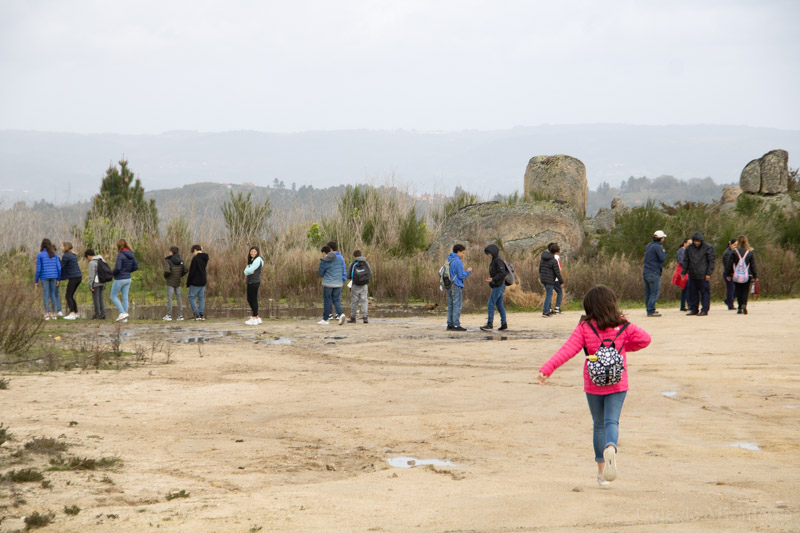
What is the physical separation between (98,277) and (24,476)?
525 inches

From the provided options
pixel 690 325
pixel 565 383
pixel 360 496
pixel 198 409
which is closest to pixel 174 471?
pixel 360 496

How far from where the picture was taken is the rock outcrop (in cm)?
3669

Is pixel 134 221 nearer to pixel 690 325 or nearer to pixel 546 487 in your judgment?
pixel 690 325

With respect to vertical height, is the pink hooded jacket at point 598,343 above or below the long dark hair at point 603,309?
below

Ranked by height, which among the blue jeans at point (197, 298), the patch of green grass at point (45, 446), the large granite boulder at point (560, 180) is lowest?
the patch of green grass at point (45, 446)

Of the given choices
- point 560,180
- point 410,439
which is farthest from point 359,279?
point 560,180

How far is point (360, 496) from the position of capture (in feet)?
20.0

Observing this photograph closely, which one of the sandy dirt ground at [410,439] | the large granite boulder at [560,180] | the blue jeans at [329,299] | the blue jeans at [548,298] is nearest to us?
the sandy dirt ground at [410,439]

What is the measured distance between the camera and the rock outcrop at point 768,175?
36688 mm

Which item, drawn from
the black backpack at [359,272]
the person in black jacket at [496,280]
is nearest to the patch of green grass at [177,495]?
the person in black jacket at [496,280]

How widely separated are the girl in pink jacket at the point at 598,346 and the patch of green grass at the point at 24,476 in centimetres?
363

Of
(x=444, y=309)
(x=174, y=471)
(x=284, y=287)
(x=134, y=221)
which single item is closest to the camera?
(x=174, y=471)

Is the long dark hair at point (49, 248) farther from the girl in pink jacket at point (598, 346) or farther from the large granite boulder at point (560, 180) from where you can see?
the large granite boulder at point (560, 180)

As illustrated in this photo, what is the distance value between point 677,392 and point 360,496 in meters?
5.53
